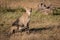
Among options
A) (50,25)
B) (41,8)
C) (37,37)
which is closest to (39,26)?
(50,25)

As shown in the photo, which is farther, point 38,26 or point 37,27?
point 38,26

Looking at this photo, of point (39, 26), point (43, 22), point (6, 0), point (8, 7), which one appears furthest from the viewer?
point (6, 0)

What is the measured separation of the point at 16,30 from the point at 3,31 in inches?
36.4

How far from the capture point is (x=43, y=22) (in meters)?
10.7

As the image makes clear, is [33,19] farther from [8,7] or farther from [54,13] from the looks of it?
[8,7]

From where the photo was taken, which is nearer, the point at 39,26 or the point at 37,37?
the point at 37,37

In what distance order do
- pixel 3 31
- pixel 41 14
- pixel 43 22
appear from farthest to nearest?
pixel 41 14 → pixel 43 22 → pixel 3 31

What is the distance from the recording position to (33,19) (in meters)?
11.4

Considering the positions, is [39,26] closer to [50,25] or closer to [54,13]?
[50,25]

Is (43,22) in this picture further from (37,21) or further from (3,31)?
(3,31)

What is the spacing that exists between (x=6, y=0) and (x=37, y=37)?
874 cm

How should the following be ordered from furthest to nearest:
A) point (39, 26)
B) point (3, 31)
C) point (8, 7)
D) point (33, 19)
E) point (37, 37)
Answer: point (8, 7)
point (33, 19)
point (39, 26)
point (3, 31)
point (37, 37)

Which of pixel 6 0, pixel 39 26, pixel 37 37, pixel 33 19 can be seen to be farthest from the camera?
pixel 6 0

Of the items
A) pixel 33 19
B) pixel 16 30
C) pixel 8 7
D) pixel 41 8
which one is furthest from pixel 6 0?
pixel 16 30
